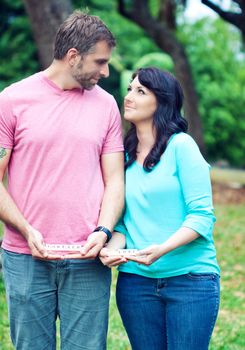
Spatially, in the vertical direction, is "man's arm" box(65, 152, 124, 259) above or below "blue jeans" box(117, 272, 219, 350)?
above

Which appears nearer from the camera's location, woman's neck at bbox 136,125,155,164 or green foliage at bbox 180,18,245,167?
woman's neck at bbox 136,125,155,164

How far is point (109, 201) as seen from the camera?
3.42m

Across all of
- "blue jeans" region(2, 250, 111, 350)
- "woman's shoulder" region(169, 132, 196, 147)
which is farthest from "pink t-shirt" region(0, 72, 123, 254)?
"woman's shoulder" region(169, 132, 196, 147)

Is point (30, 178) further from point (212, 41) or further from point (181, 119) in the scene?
point (212, 41)

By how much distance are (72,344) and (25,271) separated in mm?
416

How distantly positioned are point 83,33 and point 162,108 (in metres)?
0.50

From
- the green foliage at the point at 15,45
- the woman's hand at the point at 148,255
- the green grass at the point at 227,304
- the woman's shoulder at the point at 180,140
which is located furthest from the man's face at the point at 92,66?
the green foliage at the point at 15,45

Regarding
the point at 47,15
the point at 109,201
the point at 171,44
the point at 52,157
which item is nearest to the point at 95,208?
the point at 109,201

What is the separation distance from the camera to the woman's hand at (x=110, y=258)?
331 cm

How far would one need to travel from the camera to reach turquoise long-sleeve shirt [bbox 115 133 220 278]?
10.8 feet

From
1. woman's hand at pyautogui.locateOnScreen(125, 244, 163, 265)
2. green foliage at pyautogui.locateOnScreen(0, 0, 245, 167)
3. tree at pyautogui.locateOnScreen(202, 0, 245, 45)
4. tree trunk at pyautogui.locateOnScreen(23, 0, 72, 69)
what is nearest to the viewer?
woman's hand at pyautogui.locateOnScreen(125, 244, 163, 265)

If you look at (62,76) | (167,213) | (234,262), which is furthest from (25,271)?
(234,262)

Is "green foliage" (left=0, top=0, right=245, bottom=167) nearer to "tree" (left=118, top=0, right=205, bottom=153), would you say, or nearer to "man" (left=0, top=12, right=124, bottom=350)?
"tree" (left=118, top=0, right=205, bottom=153)

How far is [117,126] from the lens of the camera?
352cm
